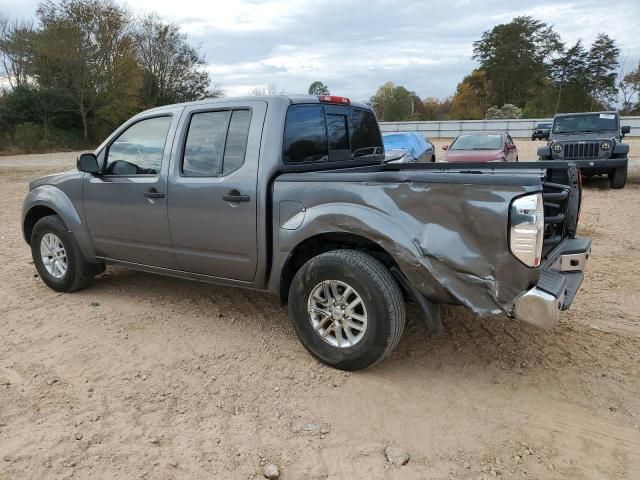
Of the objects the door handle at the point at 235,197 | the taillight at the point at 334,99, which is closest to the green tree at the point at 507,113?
the taillight at the point at 334,99

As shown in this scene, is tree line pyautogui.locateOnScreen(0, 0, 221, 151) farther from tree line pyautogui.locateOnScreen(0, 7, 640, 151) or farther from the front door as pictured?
the front door

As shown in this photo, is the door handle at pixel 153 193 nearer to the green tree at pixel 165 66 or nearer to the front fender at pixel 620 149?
the front fender at pixel 620 149

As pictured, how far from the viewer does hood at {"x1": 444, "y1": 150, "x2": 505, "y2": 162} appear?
13273 millimetres

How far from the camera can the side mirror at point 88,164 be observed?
464 centimetres

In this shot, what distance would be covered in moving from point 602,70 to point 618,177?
5136 centimetres

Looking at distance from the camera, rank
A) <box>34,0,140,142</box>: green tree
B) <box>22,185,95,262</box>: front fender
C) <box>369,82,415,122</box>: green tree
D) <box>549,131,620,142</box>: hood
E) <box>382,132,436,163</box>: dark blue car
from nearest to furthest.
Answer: <box>22,185,95,262</box>: front fender < <box>549,131,620,142</box>: hood < <box>382,132,436,163</box>: dark blue car < <box>34,0,140,142</box>: green tree < <box>369,82,415,122</box>: green tree

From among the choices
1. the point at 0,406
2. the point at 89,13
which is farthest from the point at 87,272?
the point at 89,13

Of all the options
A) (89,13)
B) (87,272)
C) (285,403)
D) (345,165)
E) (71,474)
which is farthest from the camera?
(89,13)

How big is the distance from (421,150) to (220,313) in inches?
439

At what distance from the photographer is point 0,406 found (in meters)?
3.28

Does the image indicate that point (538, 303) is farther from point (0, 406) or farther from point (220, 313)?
point (0, 406)

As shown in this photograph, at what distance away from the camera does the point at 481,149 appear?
13.9 metres

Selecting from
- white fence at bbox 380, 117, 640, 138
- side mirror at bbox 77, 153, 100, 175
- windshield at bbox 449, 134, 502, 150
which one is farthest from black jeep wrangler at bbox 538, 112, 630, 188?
white fence at bbox 380, 117, 640, 138

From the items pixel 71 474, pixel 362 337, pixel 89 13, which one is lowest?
pixel 71 474
